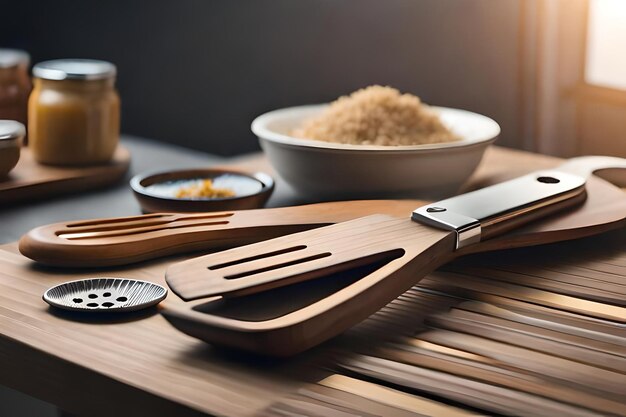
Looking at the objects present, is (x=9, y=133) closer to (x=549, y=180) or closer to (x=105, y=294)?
(x=105, y=294)

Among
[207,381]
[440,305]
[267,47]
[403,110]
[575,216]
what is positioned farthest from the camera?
[267,47]

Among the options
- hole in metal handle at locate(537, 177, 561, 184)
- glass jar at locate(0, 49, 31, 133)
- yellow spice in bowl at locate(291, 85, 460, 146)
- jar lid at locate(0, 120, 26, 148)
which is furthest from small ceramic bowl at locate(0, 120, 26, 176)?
hole in metal handle at locate(537, 177, 561, 184)

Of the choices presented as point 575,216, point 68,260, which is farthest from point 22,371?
point 575,216

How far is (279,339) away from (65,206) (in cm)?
53

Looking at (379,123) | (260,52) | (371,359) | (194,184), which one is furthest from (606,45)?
(371,359)

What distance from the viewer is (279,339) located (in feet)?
1.85

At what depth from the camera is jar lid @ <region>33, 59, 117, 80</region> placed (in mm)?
1108

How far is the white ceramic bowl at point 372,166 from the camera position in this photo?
3.02 ft

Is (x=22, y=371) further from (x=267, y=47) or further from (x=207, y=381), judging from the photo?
(x=267, y=47)

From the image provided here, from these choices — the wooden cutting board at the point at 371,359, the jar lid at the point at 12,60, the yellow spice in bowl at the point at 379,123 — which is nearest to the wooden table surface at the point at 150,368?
the wooden cutting board at the point at 371,359

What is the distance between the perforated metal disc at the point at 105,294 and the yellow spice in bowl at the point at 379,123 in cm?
35

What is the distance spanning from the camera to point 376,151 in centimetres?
91

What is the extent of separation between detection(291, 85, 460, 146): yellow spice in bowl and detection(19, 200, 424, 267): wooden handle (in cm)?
12

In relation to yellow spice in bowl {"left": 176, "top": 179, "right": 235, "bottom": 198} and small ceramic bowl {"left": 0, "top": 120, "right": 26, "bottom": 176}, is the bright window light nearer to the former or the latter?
yellow spice in bowl {"left": 176, "top": 179, "right": 235, "bottom": 198}
